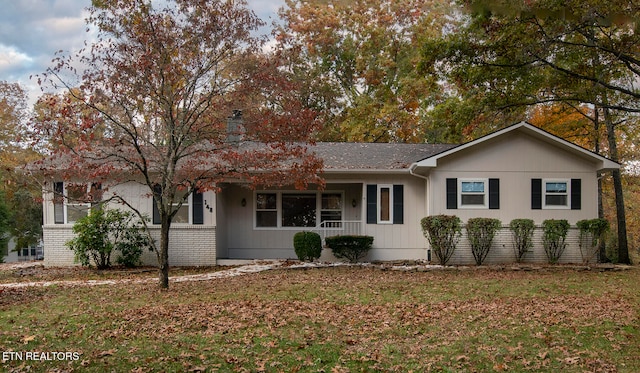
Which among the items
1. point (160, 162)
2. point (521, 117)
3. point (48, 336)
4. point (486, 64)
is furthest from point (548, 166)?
point (48, 336)

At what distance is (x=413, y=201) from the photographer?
648 inches

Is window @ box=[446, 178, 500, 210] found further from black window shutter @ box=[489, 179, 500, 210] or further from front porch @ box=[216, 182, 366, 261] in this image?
front porch @ box=[216, 182, 366, 261]

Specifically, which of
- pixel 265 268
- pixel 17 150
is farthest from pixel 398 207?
pixel 17 150

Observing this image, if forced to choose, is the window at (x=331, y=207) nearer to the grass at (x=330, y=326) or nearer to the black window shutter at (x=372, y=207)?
the black window shutter at (x=372, y=207)

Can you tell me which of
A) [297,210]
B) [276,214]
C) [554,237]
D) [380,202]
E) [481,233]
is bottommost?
[554,237]

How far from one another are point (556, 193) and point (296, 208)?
8061 millimetres

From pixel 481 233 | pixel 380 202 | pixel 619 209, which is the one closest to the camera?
pixel 481 233

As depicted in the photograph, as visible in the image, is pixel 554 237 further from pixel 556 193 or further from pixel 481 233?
pixel 481 233

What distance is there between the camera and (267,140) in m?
11.3

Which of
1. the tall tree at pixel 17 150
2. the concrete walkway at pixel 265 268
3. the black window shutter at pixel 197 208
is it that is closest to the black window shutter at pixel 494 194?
the concrete walkway at pixel 265 268

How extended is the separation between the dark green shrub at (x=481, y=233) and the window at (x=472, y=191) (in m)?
0.68

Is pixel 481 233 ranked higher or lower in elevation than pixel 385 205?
lower

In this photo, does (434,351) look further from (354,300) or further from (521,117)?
(521,117)

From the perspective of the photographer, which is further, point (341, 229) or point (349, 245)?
point (341, 229)
